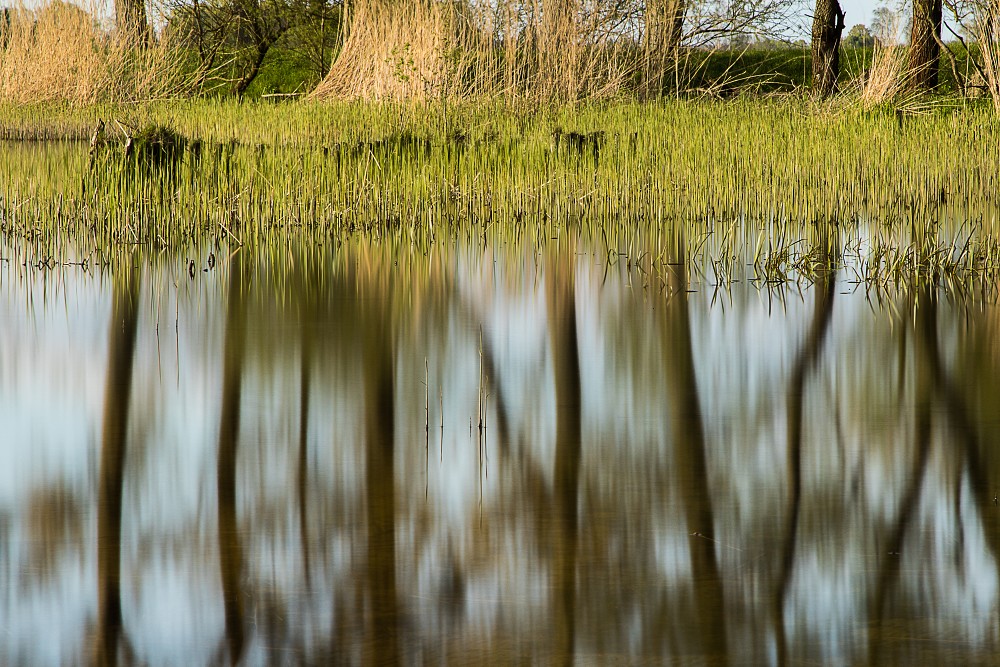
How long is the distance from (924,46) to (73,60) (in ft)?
32.9

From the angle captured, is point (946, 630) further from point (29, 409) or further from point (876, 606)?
point (29, 409)

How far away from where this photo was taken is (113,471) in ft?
9.34

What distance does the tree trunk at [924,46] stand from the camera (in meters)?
14.1

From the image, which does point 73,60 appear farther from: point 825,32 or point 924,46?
point 924,46

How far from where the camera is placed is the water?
1941mm

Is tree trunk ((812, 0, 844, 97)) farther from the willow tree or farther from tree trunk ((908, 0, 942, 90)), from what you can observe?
the willow tree

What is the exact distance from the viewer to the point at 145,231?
21.1 ft

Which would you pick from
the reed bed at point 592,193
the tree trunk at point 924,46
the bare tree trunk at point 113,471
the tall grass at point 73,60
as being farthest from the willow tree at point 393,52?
the bare tree trunk at point 113,471

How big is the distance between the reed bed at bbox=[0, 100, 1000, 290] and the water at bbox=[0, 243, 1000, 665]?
3.89 ft

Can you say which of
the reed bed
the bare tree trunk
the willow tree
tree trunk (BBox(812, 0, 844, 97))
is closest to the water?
the bare tree trunk

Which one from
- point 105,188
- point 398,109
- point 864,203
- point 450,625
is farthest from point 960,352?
point 398,109

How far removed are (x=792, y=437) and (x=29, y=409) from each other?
2.07 meters

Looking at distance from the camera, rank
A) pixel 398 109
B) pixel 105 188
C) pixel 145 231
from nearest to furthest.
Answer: pixel 145 231
pixel 105 188
pixel 398 109

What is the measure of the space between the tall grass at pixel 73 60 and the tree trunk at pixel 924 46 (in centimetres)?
899
